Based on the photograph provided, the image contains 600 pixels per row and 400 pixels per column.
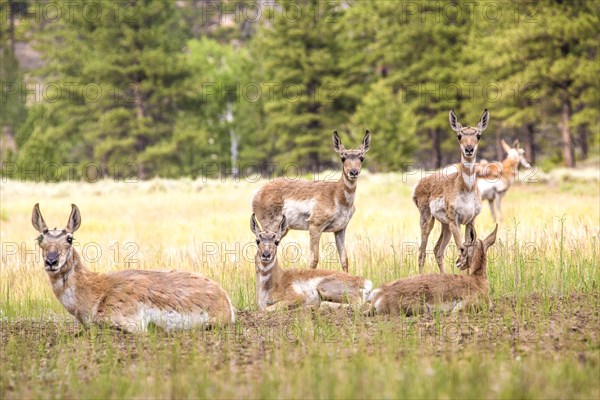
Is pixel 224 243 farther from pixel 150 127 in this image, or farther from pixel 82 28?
pixel 82 28

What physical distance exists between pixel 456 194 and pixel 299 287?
3.10 meters

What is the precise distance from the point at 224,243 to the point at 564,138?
94.3 feet

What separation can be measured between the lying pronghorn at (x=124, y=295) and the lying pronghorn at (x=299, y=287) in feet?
4.08

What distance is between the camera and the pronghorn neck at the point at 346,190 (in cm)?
1191

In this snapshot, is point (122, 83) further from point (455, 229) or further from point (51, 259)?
point (51, 259)

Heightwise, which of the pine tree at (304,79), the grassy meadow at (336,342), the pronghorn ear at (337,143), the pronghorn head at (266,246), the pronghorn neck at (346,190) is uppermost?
the pine tree at (304,79)

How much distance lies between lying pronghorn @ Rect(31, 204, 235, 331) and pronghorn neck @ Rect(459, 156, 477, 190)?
14.7 ft

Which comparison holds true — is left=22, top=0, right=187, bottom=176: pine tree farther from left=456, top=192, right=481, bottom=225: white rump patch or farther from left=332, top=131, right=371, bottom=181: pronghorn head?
left=456, top=192, right=481, bottom=225: white rump patch

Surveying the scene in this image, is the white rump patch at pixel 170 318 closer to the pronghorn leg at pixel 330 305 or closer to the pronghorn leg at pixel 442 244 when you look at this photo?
the pronghorn leg at pixel 330 305

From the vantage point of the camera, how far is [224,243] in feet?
54.4

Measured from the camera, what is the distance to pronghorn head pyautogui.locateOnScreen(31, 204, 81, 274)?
800 centimetres

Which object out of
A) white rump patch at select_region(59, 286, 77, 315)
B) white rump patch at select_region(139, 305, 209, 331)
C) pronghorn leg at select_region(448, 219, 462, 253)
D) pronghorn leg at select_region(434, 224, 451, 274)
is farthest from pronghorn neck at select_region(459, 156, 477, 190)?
white rump patch at select_region(59, 286, 77, 315)

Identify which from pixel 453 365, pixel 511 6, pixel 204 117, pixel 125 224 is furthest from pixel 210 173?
pixel 453 365

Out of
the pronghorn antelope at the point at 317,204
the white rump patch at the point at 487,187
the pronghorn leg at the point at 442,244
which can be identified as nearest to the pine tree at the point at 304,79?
the white rump patch at the point at 487,187
